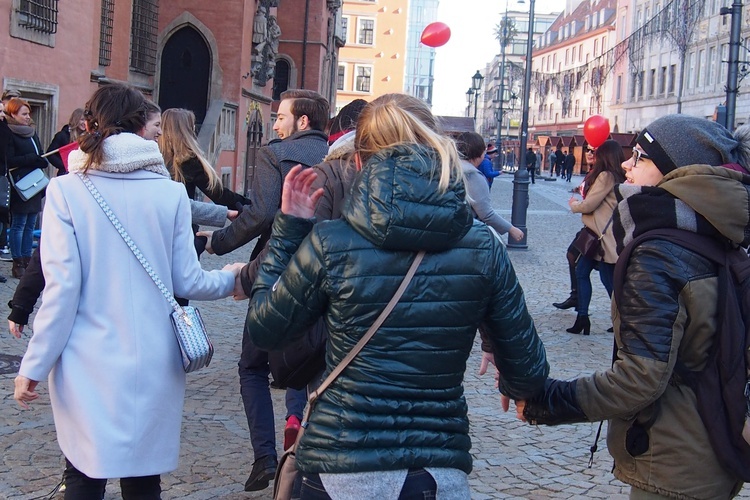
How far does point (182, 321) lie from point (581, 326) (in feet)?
21.9

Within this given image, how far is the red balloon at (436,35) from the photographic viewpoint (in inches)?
899

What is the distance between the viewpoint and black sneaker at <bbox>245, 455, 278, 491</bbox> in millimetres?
4660

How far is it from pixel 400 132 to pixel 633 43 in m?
24.2

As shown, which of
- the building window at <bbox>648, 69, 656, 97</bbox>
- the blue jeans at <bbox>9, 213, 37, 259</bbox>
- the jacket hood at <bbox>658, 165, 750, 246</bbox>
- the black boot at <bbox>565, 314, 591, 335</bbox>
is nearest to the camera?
the jacket hood at <bbox>658, 165, 750, 246</bbox>

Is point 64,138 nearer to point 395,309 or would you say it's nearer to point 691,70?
point 395,309

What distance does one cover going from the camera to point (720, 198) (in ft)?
9.30

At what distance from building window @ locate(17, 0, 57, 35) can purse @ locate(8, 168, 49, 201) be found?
9.06 ft

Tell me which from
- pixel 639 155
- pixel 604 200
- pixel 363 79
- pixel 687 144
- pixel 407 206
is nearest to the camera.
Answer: pixel 407 206

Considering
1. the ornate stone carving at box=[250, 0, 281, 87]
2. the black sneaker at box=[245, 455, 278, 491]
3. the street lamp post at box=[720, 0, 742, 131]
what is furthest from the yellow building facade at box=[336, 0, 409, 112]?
the black sneaker at box=[245, 455, 278, 491]

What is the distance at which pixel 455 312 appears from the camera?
8.66ft

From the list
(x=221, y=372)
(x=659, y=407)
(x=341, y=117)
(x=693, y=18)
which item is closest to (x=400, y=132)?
(x=659, y=407)

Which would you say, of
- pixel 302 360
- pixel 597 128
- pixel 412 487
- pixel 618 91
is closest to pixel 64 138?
pixel 597 128

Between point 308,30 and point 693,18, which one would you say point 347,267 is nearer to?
point 693,18

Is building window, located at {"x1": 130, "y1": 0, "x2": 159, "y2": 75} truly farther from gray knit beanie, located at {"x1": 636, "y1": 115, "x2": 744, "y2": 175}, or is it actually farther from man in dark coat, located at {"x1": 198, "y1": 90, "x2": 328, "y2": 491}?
gray knit beanie, located at {"x1": 636, "y1": 115, "x2": 744, "y2": 175}
